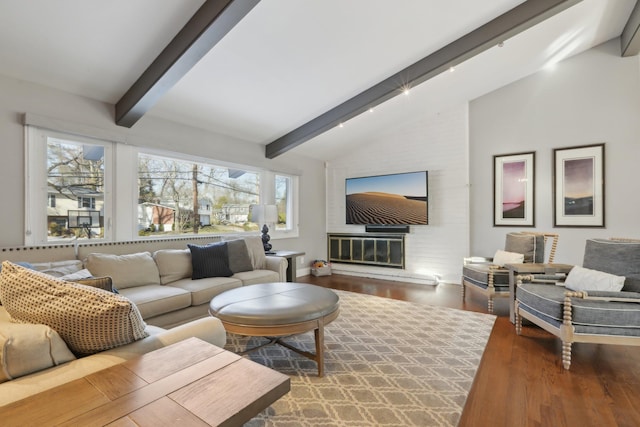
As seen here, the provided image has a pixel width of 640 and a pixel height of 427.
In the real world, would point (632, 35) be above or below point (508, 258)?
above

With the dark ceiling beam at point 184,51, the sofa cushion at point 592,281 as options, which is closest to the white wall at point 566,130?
the sofa cushion at point 592,281

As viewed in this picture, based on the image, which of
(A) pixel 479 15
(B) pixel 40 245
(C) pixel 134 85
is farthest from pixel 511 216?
(B) pixel 40 245

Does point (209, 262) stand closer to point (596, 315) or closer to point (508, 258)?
point (596, 315)

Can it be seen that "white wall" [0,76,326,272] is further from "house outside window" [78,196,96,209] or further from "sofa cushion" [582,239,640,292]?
"sofa cushion" [582,239,640,292]

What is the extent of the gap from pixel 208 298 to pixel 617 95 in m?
5.82

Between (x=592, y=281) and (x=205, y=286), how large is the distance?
345 centimetres

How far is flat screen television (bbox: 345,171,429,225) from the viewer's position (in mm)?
5016

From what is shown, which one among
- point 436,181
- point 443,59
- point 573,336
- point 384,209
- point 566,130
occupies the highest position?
point 443,59

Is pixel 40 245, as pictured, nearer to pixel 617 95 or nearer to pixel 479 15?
pixel 479 15

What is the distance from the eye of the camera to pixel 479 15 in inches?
116

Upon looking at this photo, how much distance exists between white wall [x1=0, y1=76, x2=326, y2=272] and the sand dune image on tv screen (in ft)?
6.39

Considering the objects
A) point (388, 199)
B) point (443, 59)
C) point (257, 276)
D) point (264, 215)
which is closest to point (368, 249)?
point (388, 199)

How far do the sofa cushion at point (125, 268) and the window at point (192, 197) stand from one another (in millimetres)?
700

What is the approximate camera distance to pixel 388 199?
5.33 meters
